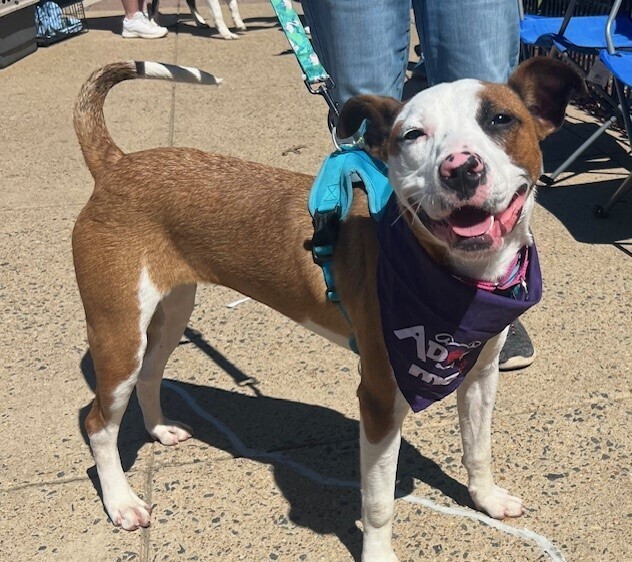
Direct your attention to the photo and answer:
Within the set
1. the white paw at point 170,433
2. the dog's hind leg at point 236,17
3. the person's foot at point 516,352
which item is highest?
the white paw at point 170,433

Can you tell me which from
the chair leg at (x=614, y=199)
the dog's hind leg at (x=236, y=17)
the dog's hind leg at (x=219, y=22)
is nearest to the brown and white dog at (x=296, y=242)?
the chair leg at (x=614, y=199)

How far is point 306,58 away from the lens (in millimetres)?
3004

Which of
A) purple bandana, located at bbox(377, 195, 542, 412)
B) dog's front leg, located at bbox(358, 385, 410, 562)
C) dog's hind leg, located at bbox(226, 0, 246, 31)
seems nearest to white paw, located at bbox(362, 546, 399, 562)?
dog's front leg, located at bbox(358, 385, 410, 562)

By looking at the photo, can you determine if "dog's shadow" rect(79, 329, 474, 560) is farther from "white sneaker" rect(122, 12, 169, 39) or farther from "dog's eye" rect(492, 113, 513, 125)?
"white sneaker" rect(122, 12, 169, 39)

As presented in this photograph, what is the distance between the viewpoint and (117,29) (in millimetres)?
11086

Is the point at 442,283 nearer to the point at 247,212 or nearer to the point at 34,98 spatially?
the point at 247,212

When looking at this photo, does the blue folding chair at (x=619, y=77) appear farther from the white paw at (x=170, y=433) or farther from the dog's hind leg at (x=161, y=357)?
the white paw at (x=170, y=433)

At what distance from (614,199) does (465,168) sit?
336 centimetres

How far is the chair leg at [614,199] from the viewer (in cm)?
502

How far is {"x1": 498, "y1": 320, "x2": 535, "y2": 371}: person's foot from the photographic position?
12.3 ft

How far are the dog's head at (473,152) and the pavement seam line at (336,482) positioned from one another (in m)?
1.17

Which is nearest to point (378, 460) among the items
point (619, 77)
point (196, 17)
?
point (619, 77)

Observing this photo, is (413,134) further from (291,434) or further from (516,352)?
(516,352)

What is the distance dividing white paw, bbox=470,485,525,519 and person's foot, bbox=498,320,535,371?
2.67 ft
